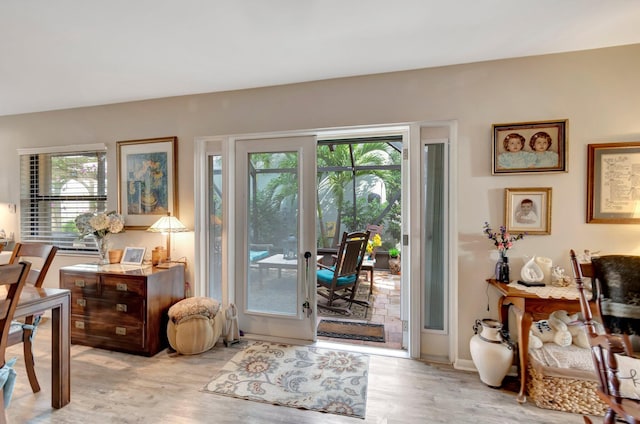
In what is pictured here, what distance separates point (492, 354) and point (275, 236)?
2.08m

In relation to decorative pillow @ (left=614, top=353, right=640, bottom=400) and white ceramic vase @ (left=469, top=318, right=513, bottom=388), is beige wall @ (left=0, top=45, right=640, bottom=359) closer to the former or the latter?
white ceramic vase @ (left=469, top=318, right=513, bottom=388)

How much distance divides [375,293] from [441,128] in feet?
10.1

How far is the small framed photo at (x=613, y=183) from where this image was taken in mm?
2135

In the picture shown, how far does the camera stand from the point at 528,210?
2.31 metres

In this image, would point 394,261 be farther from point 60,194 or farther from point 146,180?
point 60,194

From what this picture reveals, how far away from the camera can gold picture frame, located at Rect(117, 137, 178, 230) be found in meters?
3.13

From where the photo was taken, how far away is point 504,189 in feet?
7.76

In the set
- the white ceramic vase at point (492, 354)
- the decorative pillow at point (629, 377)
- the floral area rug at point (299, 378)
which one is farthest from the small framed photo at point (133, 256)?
the decorative pillow at point (629, 377)

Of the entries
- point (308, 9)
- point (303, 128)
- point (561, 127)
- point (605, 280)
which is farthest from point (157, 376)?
point (561, 127)

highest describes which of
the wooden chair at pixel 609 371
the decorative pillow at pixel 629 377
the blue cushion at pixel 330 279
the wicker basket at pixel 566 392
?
the wooden chair at pixel 609 371

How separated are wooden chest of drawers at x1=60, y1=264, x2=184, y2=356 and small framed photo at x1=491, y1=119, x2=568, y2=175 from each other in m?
3.21

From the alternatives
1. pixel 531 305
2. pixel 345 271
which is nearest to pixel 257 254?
pixel 345 271

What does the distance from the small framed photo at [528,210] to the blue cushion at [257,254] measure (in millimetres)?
2219

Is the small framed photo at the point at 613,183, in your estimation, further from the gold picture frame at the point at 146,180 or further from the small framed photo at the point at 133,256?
the small framed photo at the point at 133,256
